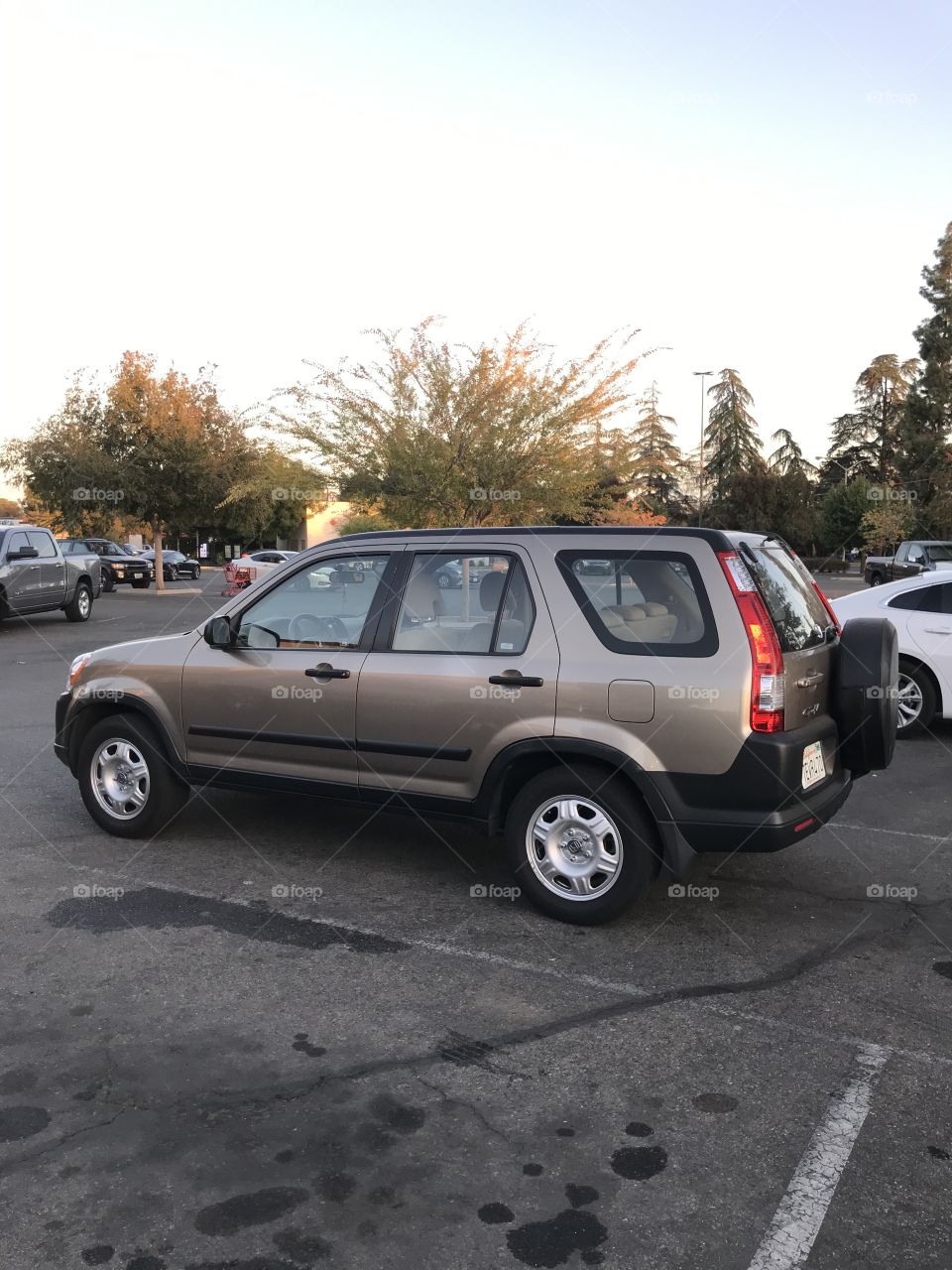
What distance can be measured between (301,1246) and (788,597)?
3471 millimetres

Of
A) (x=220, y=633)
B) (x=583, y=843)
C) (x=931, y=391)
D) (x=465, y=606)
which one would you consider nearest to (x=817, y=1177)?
(x=583, y=843)

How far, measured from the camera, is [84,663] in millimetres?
6301

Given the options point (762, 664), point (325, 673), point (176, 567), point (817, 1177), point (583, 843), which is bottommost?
point (817, 1177)

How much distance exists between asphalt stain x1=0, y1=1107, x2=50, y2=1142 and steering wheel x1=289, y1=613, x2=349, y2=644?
276 centimetres

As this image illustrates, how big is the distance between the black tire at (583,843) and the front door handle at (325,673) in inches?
44.0

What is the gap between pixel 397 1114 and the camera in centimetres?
327

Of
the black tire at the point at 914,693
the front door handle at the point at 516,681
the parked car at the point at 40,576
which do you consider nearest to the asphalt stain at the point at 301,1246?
the front door handle at the point at 516,681

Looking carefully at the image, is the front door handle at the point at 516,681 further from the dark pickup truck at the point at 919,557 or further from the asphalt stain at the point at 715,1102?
the dark pickup truck at the point at 919,557

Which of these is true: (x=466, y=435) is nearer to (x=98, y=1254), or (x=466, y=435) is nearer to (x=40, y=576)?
(x=40, y=576)

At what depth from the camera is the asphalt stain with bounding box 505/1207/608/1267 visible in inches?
103

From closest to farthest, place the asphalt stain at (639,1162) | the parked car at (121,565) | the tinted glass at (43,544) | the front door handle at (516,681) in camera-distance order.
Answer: the asphalt stain at (639,1162), the front door handle at (516,681), the tinted glass at (43,544), the parked car at (121,565)

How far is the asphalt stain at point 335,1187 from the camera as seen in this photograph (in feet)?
9.38

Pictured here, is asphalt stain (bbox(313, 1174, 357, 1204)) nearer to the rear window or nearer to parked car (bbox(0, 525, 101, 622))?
the rear window

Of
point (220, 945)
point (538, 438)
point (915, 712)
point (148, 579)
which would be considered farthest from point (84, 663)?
point (148, 579)
